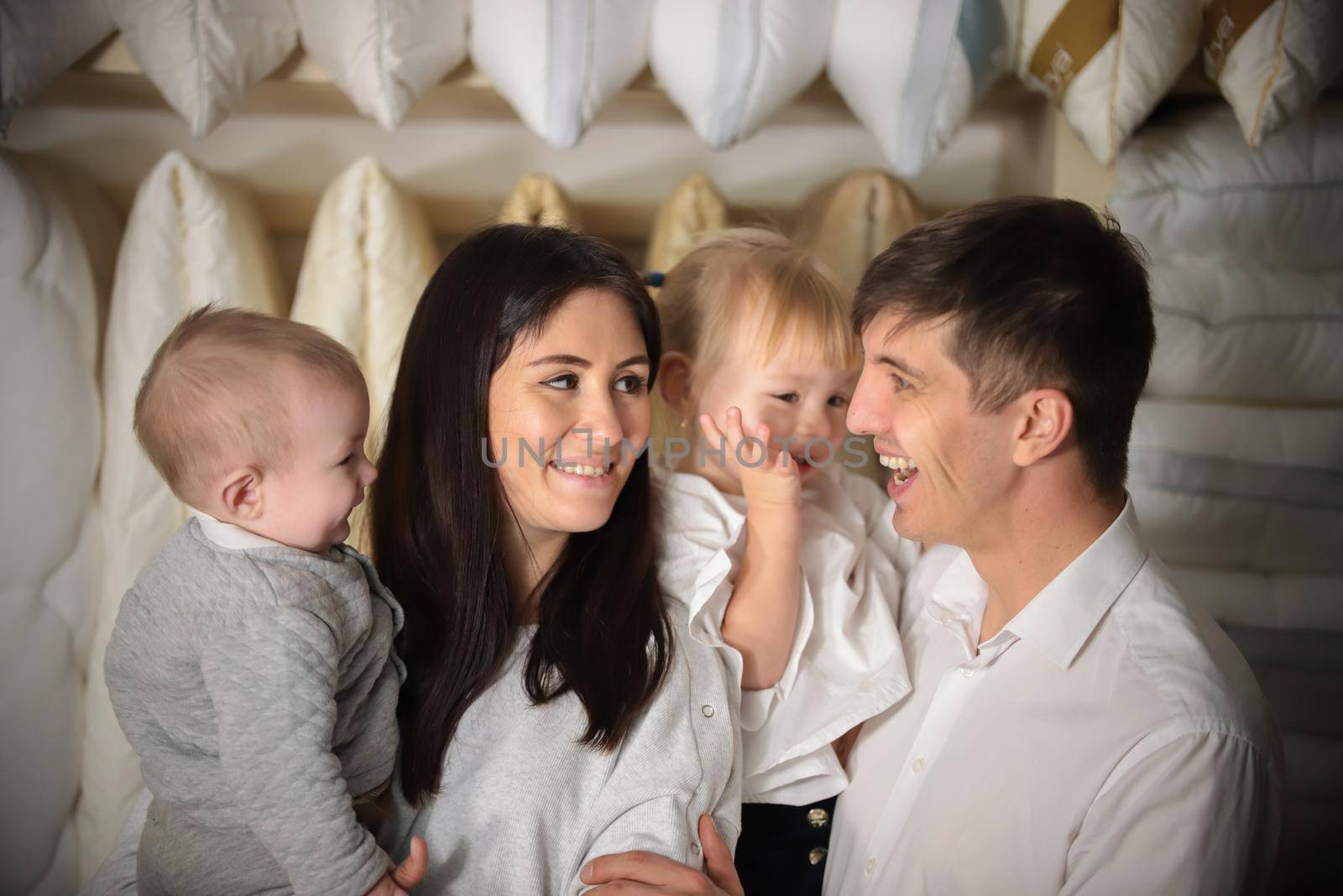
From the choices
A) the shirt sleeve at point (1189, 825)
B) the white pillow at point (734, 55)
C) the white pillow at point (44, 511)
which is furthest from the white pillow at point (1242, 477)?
the white pillow at point (44, 511)

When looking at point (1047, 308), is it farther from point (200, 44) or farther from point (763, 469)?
point (200, 44)

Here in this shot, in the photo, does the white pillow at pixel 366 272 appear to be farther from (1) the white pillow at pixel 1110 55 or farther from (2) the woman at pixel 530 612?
(1) the white pillow at pixel 1110 55

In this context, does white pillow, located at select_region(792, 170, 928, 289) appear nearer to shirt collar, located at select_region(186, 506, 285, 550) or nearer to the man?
the man

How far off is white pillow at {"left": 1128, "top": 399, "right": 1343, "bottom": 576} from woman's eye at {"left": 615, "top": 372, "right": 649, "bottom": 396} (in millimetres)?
902

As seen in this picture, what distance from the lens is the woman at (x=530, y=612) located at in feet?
4.00

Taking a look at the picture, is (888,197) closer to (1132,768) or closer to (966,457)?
(966,457)

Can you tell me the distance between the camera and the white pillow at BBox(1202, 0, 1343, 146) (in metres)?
1.38

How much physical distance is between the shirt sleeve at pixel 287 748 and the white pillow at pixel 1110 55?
139cm

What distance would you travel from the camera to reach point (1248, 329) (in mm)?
1628

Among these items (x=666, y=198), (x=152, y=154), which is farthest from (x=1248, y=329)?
(x=152, y=154)

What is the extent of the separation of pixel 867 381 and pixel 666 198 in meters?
0.81

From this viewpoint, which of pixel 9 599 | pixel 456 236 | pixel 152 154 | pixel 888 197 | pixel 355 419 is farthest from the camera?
pixel 456 236

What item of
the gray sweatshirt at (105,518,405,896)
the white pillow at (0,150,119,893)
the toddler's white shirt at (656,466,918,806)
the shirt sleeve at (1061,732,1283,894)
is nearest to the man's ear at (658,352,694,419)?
the toddler's white shirt at (656,466,918,806)

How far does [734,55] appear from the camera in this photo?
1472 millimetres
